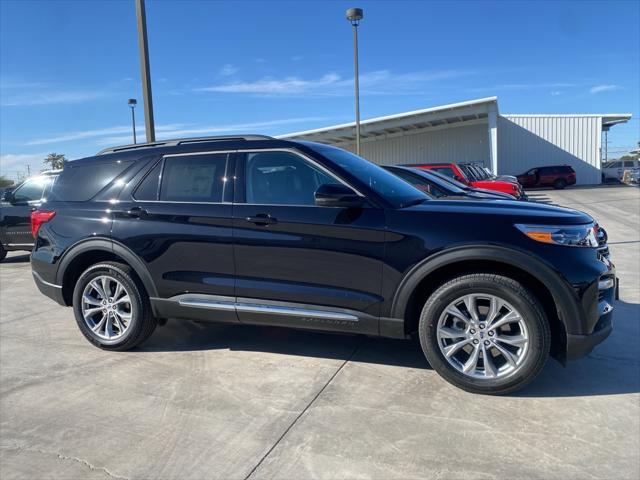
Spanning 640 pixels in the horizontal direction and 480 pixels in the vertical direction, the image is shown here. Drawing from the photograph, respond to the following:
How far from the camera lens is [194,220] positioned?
4.22 m

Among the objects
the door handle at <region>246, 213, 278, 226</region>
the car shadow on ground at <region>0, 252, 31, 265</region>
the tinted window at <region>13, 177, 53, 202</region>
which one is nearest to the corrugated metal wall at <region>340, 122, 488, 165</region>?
the car shadow on ground at <region>0, 252, 31, 265</region>

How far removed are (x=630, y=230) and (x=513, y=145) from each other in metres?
24.0

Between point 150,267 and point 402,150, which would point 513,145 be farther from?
point 150,267

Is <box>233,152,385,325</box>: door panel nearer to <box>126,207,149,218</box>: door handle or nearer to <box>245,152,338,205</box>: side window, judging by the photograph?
<box>245,152,338,205</box>: side window

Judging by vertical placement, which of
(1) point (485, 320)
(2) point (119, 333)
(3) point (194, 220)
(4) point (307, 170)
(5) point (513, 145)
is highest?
(5) point (513, 145)

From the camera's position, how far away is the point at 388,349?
14.7ft

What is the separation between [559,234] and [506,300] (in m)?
0.57

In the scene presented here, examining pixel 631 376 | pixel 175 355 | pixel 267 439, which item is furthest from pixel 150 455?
pixel 631 376

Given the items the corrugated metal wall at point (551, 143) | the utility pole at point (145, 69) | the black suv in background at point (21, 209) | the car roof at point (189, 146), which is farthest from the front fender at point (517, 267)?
the corrugated metal wall at point (551, 143)

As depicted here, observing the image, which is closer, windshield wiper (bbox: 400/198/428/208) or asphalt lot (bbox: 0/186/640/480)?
asphalt lot (bbox: 0/186/640/480)

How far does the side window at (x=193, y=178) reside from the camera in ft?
14.0

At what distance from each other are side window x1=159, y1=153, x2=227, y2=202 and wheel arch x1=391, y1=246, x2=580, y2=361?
5.75 ft

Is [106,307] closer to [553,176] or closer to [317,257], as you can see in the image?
[317,257]

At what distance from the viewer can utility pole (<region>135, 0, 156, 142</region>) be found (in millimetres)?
7988
